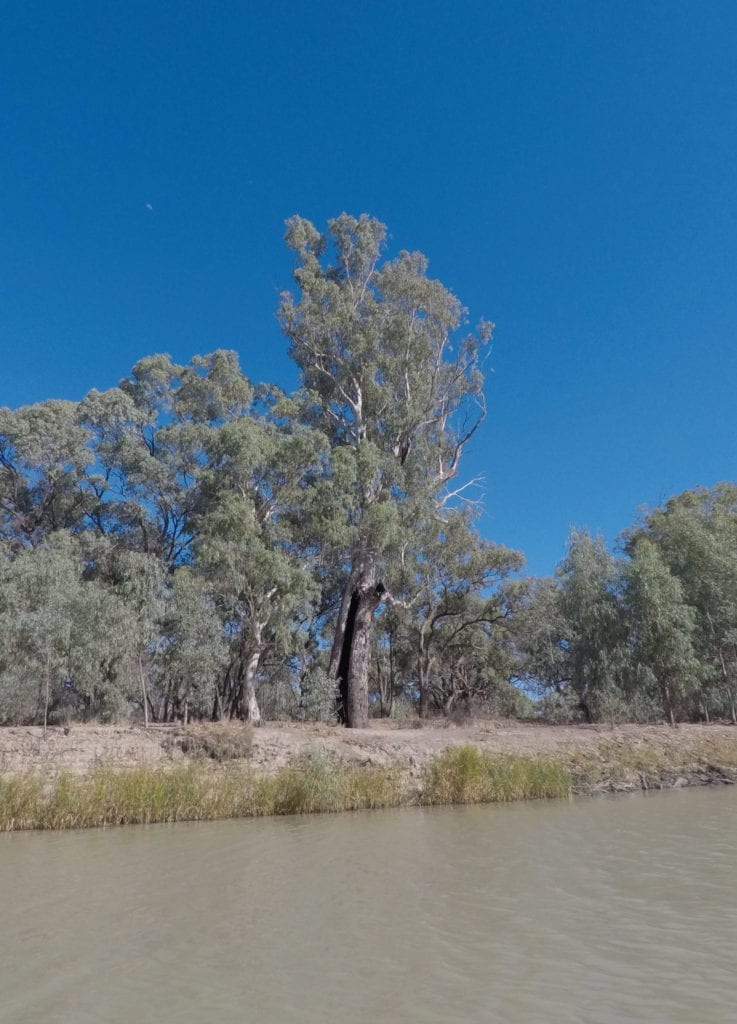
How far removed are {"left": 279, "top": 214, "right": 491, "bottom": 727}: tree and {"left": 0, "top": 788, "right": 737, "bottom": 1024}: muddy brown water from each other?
15.5 m

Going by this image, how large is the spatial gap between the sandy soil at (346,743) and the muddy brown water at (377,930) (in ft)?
17.8

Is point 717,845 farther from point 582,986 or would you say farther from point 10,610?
point 10,610

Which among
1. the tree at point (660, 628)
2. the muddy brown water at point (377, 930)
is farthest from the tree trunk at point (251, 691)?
the tree at point (660, 628)

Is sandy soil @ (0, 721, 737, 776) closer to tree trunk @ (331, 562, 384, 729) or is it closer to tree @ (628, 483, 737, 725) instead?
tree trunk @ (331, 562, 384, 729)

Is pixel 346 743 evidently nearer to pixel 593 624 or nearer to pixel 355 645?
pixel 355 645

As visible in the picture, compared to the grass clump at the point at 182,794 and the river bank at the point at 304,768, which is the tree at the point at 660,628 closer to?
the river bank at the point at 304,768

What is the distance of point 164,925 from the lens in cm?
576

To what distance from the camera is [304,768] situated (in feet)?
48.3

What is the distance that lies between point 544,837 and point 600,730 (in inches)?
527

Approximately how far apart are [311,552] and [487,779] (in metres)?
12.4

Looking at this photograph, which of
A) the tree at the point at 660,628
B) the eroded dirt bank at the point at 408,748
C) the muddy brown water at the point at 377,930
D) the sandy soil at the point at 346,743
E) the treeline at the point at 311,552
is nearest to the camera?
the muddy brown water at the point at 377,930

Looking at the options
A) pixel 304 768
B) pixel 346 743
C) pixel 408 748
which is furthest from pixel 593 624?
pixel 304 768

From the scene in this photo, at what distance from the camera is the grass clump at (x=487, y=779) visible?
599 inches

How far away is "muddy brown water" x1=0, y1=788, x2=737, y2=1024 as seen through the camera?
3896 mm
